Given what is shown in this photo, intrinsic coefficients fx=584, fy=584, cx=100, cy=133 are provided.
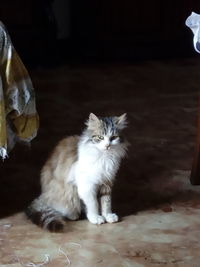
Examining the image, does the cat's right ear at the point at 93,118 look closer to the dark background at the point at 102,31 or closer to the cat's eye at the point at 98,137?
the cat's eye at the point at 98,137

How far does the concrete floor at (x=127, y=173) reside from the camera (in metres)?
1.91

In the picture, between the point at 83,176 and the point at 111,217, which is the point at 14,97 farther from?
the point at 111,217

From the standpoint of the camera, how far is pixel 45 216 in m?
2.04

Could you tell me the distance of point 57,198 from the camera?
6.86 ft

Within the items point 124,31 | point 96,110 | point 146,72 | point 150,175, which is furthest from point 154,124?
point 124,31

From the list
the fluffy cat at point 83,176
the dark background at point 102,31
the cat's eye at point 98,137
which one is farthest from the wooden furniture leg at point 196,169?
the dark background at point 102,31

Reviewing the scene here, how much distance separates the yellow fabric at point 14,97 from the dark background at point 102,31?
192 centimetres

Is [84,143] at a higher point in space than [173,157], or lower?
higher

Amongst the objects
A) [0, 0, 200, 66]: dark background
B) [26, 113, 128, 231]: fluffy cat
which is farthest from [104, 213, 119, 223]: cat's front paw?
[0, 0, 200, 66]: dark background

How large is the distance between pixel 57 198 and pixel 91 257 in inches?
11.7

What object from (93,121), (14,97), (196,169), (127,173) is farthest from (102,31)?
(14,97)

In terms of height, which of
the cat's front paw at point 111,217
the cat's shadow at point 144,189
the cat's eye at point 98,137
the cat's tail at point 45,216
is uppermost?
the cat's eye at point 98,137

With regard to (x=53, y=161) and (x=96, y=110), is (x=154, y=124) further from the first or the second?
(x=53, y=161)

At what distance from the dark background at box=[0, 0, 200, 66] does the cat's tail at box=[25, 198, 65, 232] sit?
6.42 feet
